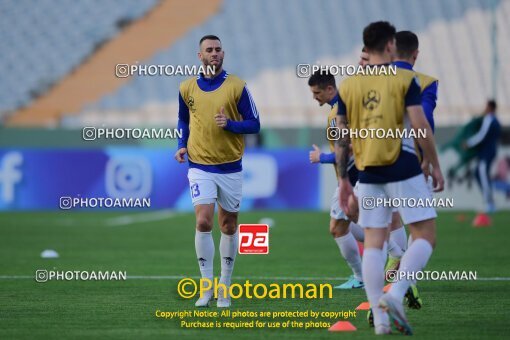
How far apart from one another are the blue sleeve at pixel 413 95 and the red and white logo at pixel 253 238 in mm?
3003

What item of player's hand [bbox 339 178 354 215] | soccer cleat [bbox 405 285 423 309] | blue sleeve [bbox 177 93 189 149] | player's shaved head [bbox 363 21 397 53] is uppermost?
blue sleeve [bbox 177 93 189 149]

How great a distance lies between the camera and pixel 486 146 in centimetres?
2353

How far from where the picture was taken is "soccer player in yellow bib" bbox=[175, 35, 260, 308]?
9.51 meters

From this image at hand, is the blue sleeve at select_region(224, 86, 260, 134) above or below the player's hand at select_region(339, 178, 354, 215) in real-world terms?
above

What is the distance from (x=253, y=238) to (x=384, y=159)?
3.77 metres

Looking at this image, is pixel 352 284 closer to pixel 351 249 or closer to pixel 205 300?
pixel 351 249

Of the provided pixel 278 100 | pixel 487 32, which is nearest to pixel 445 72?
pixel 487 32

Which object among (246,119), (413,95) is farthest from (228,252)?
(413,95)

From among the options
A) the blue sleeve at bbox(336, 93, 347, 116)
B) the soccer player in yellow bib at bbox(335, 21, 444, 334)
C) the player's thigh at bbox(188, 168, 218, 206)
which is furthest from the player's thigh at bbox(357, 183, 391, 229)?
Result: the player's thigh at bbox(188, 168, 218, 206)

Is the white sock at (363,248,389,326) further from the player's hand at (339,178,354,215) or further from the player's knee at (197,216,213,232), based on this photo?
the player's knee at (197,216,213,232)

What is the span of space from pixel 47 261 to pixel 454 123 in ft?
55.4

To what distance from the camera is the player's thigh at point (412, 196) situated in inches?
292

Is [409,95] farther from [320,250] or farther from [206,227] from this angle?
[320,250]

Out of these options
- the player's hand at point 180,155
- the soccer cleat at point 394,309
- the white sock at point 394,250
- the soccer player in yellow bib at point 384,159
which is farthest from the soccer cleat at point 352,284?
the soccer cleat at point 394,309
